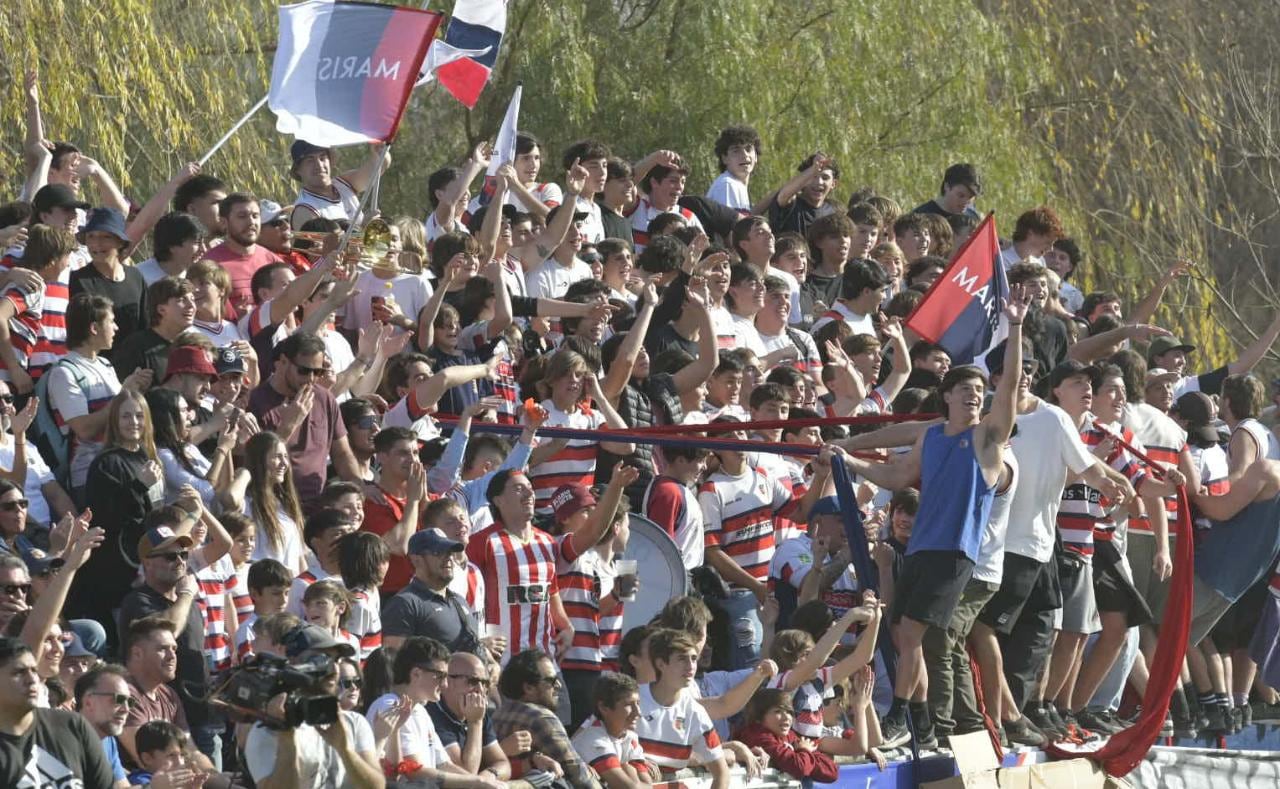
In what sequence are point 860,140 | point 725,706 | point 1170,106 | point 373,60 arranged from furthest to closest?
point 1170,106 < point 860,140 < point 373,60 < point 725,706

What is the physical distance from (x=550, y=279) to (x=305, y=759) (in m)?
6.29

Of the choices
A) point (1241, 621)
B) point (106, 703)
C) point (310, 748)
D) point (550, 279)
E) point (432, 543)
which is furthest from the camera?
point (1241, 621)

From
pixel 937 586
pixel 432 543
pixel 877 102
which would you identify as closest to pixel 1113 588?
pixel 937 586

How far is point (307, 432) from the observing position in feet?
35.9

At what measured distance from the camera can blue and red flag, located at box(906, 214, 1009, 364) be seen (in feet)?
41.5

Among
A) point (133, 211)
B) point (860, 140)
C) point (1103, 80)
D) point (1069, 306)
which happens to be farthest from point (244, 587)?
point (1103, 80)

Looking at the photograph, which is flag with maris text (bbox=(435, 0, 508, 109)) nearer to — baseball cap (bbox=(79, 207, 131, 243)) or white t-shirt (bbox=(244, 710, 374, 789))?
baseball cap (bbox=(79, 207, 131, 243))

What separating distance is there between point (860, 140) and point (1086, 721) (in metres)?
9.77

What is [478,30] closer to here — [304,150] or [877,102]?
[304,150]

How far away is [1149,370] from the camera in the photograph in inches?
595

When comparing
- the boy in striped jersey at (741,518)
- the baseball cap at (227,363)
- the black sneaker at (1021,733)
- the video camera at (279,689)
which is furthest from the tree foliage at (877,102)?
the video camera at (279,689)

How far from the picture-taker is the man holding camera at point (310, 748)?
7812 mm

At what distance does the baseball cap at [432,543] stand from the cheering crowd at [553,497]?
1.0 inches

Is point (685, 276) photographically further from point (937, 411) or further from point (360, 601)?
point (360, 601)
